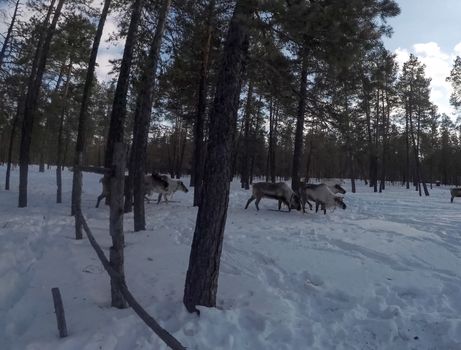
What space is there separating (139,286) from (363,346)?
357 cm

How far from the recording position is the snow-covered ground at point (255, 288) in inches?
213

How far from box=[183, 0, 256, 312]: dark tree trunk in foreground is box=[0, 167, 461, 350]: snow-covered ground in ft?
1.41

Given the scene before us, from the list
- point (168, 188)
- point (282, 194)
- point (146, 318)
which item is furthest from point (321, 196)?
point (146, 318)

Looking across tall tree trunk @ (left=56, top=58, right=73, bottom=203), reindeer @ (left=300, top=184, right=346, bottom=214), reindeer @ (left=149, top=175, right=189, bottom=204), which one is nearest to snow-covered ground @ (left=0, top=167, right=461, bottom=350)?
reindeer @ (left=300, top=184, right=346, bottom=214)

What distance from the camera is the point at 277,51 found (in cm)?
725

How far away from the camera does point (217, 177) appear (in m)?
5.96

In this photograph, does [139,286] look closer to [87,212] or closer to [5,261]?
[5,261]

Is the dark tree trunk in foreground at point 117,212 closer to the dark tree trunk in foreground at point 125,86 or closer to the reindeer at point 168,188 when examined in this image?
the dark tree trunk in foreground at point 125,86

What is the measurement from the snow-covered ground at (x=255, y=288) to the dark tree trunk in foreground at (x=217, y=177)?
430 mm

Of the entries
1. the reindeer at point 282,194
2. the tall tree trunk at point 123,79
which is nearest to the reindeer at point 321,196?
the reindeer at point 282,194

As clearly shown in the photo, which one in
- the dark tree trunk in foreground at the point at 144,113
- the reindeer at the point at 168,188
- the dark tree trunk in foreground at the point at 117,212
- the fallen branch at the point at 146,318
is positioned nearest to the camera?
the fallen branch at the point at 146,318

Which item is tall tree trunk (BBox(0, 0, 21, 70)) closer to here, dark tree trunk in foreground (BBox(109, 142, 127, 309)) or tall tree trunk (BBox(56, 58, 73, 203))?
tall tree trunk (BBox(56, 58, 73, 203))

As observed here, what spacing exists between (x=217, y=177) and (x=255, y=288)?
6.91 ft

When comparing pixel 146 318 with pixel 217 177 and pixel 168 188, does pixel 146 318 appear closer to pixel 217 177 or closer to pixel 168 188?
Answer: pixel 217 177
